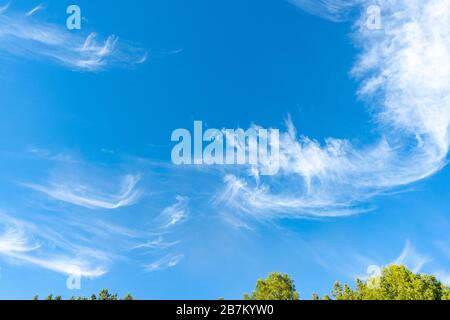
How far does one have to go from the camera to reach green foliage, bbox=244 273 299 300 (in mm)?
54031

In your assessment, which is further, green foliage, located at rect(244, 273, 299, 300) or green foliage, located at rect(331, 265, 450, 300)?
green foliage, located at rect(244, 273, 299, 300)

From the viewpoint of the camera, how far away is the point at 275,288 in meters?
54.6

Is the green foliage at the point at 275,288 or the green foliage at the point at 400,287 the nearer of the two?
the green foliage at the point at 400,287

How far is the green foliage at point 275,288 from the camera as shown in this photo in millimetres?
54031

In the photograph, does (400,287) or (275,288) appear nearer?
(400,287)
